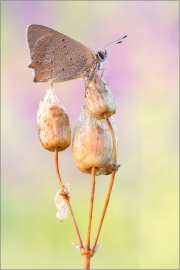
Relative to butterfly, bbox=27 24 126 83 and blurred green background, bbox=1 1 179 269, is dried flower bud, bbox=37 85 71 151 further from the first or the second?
blurred green background, bbox=1 1 179 269

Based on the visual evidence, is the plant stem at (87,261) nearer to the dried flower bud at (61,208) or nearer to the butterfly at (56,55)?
the dried flower bud at (61,208)

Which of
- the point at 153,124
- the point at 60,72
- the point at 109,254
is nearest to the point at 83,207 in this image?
the point at 109,254

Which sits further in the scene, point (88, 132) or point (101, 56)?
point (101, 56)

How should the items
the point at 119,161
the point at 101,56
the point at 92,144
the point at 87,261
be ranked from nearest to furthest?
1. the point at 87,261
2. the point at 92,144
3. the point at 101,56
4. the point at 119,161

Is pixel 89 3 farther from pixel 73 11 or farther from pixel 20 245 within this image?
pixel 20 245

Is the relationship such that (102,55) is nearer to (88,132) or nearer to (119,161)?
(88,132)

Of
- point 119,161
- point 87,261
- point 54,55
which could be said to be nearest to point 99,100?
point 54,55

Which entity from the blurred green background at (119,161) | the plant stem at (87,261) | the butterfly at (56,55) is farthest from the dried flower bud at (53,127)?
the blurred green background at (119,161)
